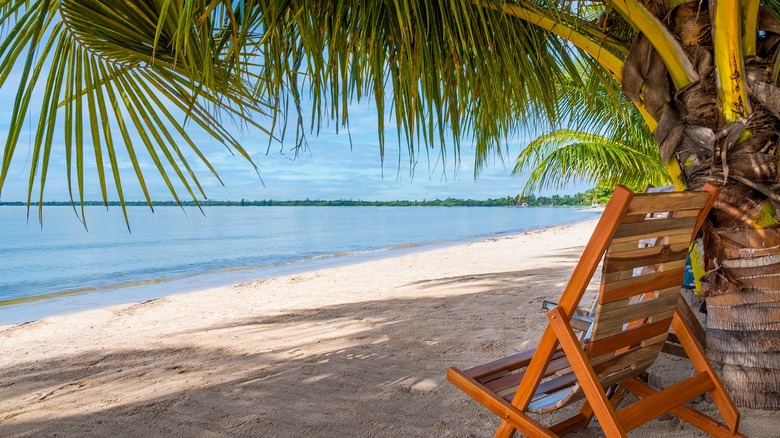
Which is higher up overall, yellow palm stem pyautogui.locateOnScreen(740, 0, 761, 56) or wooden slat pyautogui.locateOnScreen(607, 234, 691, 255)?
yellow palm stem pyautogui.locateOnScreen(740, 0, 761, 56)

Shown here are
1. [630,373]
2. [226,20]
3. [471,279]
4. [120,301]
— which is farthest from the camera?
[120,301]

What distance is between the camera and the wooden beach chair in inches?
56.2

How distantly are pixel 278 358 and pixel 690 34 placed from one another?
2.73 meters

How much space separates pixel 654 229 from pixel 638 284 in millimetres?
171

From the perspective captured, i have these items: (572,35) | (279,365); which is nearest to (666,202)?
(572,35)

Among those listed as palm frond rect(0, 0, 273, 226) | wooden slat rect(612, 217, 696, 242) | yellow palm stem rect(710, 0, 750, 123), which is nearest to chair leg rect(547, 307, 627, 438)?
wooden slat rect(612, 217, 696, 242)

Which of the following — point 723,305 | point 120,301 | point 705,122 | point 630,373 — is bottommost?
point 120,301

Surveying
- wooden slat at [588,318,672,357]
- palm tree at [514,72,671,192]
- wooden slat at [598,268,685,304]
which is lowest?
wooden slat at [588,318,672,357]

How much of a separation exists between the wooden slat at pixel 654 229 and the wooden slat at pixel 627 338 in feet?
0.99

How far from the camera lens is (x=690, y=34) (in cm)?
205

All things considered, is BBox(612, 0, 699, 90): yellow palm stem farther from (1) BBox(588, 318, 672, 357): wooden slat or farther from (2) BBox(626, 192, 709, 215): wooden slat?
(1) BBox(588, 318, 672, 357): wooden slat

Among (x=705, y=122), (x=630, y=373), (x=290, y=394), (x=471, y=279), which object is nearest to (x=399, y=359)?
(x=290, y=394)

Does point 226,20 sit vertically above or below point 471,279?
above

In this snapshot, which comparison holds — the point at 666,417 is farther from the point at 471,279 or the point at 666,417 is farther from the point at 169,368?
the point at 471,279
